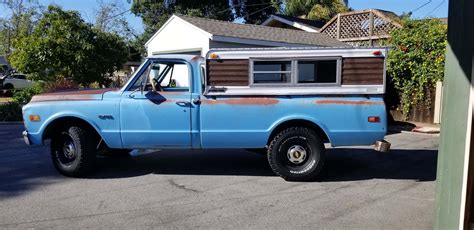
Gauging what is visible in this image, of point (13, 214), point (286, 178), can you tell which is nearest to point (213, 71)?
point (286, 178)

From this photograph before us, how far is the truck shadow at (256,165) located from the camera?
7.03 metres

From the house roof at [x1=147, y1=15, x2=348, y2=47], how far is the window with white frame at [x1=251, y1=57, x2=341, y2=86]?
8.43 m

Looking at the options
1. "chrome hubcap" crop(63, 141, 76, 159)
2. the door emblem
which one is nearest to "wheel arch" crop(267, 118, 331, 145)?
the door emblem

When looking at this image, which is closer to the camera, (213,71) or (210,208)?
(210,208)

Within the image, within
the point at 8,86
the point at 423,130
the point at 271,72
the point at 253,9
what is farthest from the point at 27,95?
the point at 253,9

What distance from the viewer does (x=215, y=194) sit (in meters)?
5.89

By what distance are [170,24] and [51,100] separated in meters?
11.0

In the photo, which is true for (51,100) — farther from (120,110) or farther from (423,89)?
(423,89)

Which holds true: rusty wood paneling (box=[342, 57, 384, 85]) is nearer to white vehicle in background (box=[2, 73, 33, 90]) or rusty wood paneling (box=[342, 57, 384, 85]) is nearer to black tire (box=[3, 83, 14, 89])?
white vehicle in background (box=[2, 73, 33, 90])

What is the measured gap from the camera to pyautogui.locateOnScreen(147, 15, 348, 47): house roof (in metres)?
15.2

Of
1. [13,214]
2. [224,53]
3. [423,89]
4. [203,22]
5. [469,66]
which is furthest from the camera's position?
[203,22]

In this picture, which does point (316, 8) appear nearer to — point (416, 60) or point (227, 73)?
point (416, 60)

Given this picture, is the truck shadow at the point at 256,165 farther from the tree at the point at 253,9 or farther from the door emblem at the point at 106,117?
the tree at the point at 253,9

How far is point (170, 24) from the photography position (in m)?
17.1
